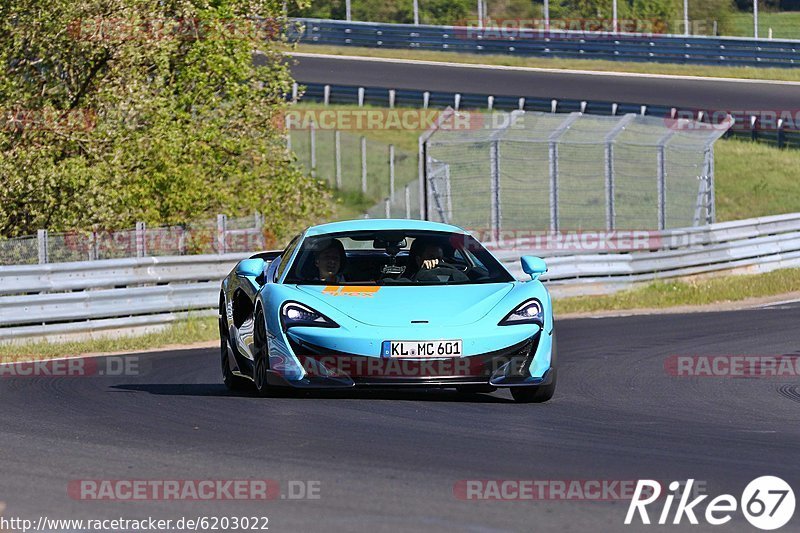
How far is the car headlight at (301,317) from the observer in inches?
365

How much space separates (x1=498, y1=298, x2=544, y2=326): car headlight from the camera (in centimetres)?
939

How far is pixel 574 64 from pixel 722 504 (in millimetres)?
41142

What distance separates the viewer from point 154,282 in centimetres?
1795

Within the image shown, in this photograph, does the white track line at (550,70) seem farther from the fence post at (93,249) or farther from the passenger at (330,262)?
the passenger at (330,262)

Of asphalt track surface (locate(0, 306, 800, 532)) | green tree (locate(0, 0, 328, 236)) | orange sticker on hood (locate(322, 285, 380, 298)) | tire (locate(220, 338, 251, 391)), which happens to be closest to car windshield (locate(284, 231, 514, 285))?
orange sticker on hood (locate(322, 285, 380, 298))

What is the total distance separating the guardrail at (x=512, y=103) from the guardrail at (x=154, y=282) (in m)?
13.0

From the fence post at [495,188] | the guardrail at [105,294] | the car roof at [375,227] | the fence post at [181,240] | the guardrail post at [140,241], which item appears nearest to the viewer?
the car roof at [375,227]

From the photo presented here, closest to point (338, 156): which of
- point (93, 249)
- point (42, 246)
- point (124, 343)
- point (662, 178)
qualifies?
point (662, 178)

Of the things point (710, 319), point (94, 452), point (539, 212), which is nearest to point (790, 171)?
point (539, 212)

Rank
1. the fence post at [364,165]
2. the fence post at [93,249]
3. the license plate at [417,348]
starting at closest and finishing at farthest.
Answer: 1. the license plate at [417,348]
2. the fence post at [93,249]
3. the fence post at [364,165]

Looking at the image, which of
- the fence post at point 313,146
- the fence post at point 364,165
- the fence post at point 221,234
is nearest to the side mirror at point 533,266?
the fence post at point 221,234

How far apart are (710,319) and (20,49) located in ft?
31.9

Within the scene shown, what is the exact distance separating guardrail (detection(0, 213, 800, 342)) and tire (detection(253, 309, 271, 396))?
7.01 metres

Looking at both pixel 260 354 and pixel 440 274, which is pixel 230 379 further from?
pixel 440 274
